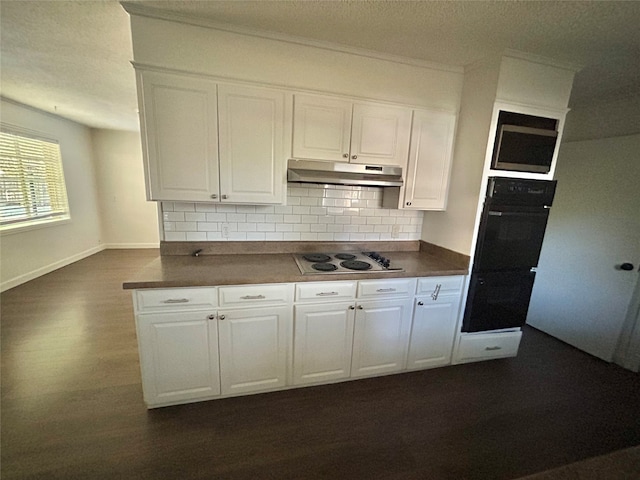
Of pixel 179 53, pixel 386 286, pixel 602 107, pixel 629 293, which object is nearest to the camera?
pixel 179 53

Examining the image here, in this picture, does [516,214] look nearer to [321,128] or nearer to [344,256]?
[344,256]

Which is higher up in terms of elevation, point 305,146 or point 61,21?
point 61,21

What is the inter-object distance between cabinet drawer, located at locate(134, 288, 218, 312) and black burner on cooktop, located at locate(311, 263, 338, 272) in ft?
2.33

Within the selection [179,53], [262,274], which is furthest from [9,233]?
[262,274]

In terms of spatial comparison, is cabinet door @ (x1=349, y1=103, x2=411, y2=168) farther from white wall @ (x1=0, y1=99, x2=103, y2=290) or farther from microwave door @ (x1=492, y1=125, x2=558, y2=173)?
white wall @ (x1=0, y1=99, x2=103, y2=290)

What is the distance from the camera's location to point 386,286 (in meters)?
2.02

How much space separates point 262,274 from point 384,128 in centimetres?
146

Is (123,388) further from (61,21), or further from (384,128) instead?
(384,128)

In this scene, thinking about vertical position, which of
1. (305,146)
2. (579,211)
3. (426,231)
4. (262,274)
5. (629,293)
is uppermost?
(305,146)

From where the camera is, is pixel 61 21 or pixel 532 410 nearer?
pixel 61 21

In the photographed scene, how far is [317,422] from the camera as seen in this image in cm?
178

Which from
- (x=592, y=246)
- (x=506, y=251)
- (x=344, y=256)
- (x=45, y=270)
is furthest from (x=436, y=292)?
(x=45, y=270)

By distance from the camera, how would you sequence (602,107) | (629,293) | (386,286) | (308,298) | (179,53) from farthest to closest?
(602,107)
(629,293)
(386,286)
(308,298)
(179,53)

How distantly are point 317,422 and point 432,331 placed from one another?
3.78 ft
